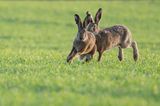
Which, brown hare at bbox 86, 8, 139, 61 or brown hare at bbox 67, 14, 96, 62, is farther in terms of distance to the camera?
brown hare at bbox 86, 8, 139, 61

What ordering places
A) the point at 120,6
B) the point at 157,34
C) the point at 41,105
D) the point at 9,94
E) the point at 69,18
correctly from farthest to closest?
1. the point at 120,6
2. the point at 69,18
3. the point at 157,34
4. the point at 9,94
5. the point at 41,105

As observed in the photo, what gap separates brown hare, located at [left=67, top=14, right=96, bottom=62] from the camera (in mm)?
14617

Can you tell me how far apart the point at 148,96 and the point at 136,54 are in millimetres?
7452

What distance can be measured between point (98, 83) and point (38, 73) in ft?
7.21

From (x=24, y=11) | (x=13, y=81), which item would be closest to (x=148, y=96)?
(x=13, y=81)

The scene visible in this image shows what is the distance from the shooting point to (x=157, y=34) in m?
35.3

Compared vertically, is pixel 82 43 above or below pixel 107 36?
below

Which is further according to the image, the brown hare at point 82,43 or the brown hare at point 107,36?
the brown hare at point 107,36

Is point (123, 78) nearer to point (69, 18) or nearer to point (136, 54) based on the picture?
point (136, 54)

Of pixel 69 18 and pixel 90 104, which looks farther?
pixel 69 18

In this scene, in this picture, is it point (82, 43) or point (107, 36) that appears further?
point (107, 36)

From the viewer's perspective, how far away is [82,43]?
48.4ft

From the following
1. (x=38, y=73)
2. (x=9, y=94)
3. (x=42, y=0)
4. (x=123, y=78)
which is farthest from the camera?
(x=42, y=0)

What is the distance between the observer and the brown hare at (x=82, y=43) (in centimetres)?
1462
